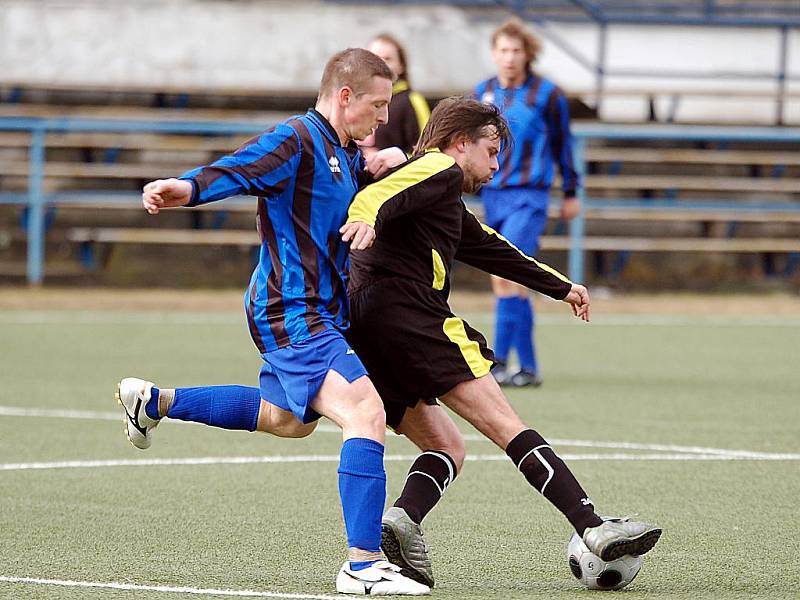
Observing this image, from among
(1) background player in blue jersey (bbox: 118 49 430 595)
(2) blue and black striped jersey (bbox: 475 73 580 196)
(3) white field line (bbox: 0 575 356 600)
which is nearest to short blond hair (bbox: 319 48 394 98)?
(1) background player in blue jersey (bbox: 118 49 430 595)

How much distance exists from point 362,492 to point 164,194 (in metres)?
0.94

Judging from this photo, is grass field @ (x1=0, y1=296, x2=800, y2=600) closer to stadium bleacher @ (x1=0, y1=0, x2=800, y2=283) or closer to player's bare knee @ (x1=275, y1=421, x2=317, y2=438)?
player's bare knee @ (x1=275, y1=421, x2=317, y2=438)

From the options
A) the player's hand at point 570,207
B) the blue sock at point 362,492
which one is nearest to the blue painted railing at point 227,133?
the player's hand at point 570,207

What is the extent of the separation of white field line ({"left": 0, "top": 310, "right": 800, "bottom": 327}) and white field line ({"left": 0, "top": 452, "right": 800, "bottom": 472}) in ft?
21.6

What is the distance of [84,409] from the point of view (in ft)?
26.9

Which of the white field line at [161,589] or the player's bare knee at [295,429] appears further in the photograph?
the player's bare knee at [295,429]

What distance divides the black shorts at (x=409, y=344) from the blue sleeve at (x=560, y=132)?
469 centimetres

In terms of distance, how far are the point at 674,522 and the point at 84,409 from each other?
12.6ft

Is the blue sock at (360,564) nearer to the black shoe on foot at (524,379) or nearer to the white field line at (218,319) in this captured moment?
the black shoe on foot at (524,379)

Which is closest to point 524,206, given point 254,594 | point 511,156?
point 511,156

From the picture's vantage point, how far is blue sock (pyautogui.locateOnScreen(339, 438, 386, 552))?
4.20m

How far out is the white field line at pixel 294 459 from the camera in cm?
647

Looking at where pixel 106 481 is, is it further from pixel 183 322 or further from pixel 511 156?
pixel 183 322

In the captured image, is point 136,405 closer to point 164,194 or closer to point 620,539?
point 164,194
